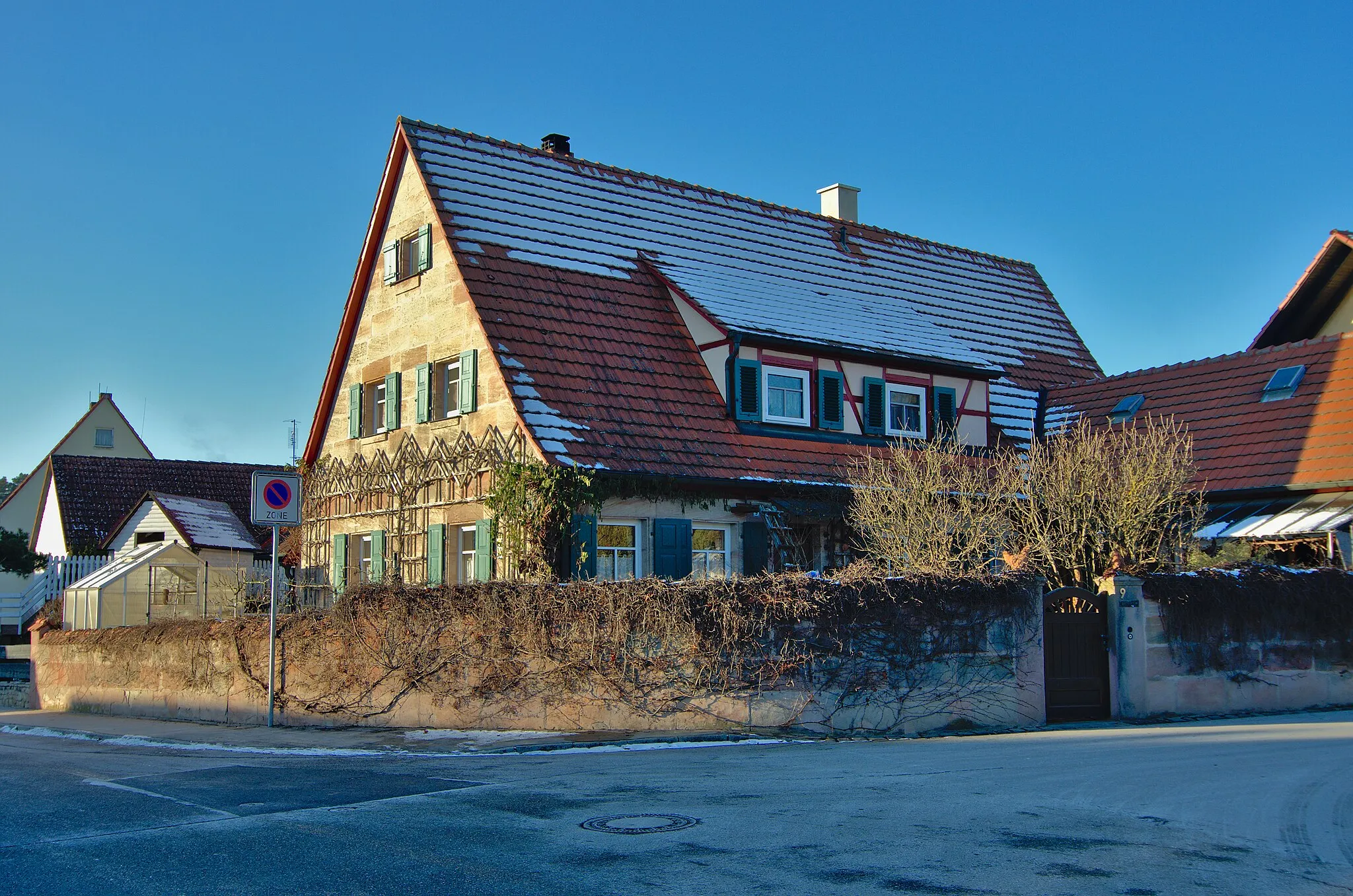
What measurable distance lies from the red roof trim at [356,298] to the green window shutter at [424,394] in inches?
136

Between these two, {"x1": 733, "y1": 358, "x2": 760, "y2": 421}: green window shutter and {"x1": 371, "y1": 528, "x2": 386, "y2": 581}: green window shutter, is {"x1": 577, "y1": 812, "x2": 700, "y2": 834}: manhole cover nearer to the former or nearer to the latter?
{"x1": 733, "y1": 358, "x2": 760, "y2": 421}: green window shutter

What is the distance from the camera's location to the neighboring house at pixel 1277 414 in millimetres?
21609

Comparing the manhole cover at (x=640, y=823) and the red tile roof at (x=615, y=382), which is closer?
the manhole cover at (x=640, y=823)

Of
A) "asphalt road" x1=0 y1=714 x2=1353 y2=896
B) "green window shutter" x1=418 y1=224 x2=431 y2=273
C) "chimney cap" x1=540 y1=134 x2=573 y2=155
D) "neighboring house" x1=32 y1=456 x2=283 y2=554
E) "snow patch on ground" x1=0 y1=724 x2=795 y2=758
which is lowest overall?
"snow patch on ground" x1=0 y1=724 x2=795 y2=758

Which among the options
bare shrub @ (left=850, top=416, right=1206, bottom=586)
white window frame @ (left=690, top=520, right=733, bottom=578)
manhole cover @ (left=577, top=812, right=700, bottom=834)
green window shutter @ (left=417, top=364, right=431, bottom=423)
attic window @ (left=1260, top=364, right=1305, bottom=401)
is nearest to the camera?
manhole cover @ (left=577, top=812, right=700, bottom=834)

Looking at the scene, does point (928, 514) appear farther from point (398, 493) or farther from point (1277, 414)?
point (398, 493)

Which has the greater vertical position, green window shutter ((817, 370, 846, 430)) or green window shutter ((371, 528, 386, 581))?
green window shutter ((817, 370, 846, 430))

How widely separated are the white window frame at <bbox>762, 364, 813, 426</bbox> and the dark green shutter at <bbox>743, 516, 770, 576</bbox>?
92.0 inches

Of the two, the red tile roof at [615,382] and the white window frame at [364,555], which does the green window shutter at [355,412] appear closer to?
→ the white window frame at [364,555]

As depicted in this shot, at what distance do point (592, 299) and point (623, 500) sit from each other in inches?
182

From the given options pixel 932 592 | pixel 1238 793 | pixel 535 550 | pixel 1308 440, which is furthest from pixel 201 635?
pixel 1308 440

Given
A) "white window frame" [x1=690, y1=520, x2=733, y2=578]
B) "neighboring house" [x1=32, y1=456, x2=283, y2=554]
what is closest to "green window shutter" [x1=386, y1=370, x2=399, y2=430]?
"white window frame" [x1=690, y1=520, x2=733, y2=578]

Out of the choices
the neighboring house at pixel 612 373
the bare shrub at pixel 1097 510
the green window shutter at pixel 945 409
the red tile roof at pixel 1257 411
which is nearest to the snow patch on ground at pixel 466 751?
the neighboring house at pixel 612 373

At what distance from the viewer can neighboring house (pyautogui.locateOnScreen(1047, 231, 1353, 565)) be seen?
21.6 m
